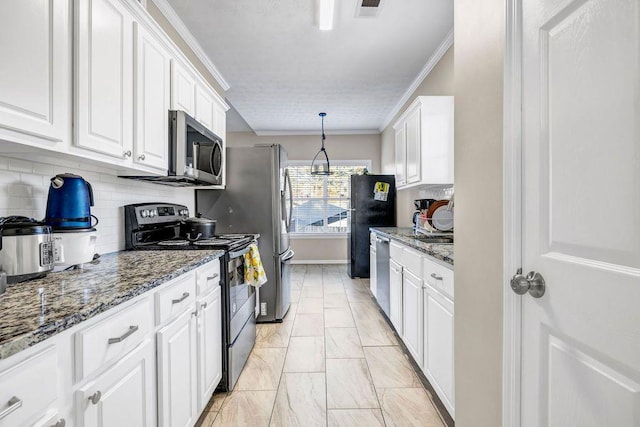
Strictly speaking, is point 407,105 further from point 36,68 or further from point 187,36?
point 36,68

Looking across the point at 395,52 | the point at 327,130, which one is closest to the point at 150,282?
the point at 395,52

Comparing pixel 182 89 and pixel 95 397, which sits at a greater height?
pixel 182 89

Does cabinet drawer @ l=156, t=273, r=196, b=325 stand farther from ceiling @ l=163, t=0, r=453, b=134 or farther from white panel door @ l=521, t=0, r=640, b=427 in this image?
ceiling @ l=163, t=0, r=453, b=134

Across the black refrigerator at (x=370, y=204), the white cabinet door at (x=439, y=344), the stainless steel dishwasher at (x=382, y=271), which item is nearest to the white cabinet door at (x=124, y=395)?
the white cabinet door at (x=439, y=344)

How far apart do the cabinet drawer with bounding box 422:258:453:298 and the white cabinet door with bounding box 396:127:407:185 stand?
181 cm

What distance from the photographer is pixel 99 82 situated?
144 centimetres

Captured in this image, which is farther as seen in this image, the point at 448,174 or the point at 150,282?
the point at 448,174

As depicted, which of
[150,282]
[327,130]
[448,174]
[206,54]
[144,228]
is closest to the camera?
[150,282]

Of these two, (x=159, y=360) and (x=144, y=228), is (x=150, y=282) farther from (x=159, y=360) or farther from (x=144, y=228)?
(x=144, y=228)

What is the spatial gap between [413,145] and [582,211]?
103 inches

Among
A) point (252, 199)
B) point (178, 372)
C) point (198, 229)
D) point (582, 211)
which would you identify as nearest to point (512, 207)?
point (582, 211)

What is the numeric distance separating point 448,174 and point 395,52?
4.50 ft

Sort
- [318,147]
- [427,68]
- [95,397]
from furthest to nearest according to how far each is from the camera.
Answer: [318,147] → [427,68] → [95,397]

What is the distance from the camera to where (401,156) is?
3857 mm
